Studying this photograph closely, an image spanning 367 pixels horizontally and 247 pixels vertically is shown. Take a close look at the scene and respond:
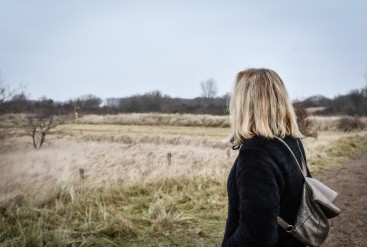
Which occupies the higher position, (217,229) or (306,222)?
(306,222)

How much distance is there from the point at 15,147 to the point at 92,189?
17.8 meters

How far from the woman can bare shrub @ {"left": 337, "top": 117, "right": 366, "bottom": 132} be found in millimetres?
39733

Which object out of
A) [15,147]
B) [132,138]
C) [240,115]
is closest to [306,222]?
Answer: [240,115]

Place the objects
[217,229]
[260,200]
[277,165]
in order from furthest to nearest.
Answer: [217,229]
[277,165]
[260,200]

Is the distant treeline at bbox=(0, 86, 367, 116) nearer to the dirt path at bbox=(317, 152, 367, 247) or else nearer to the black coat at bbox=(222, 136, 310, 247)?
the dirt path at bbox=(317, 152, 367, 247)

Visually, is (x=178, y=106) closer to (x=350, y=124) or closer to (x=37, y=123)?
(x=350, y=124)

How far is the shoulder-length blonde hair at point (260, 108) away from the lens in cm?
195

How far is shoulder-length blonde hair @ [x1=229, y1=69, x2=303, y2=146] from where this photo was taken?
195 centimetres

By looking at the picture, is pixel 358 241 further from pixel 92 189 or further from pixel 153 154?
pixel 153 154

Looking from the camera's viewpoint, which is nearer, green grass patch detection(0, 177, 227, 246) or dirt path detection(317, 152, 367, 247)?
green grass patch detection(0, 177, 227, 246)

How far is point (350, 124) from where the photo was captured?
128 ft

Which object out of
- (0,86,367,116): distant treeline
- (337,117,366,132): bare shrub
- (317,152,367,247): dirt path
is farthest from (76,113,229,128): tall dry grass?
(317,152,367,247): dirt path

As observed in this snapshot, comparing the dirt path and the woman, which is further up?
the woman

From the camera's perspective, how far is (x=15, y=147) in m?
23.4
